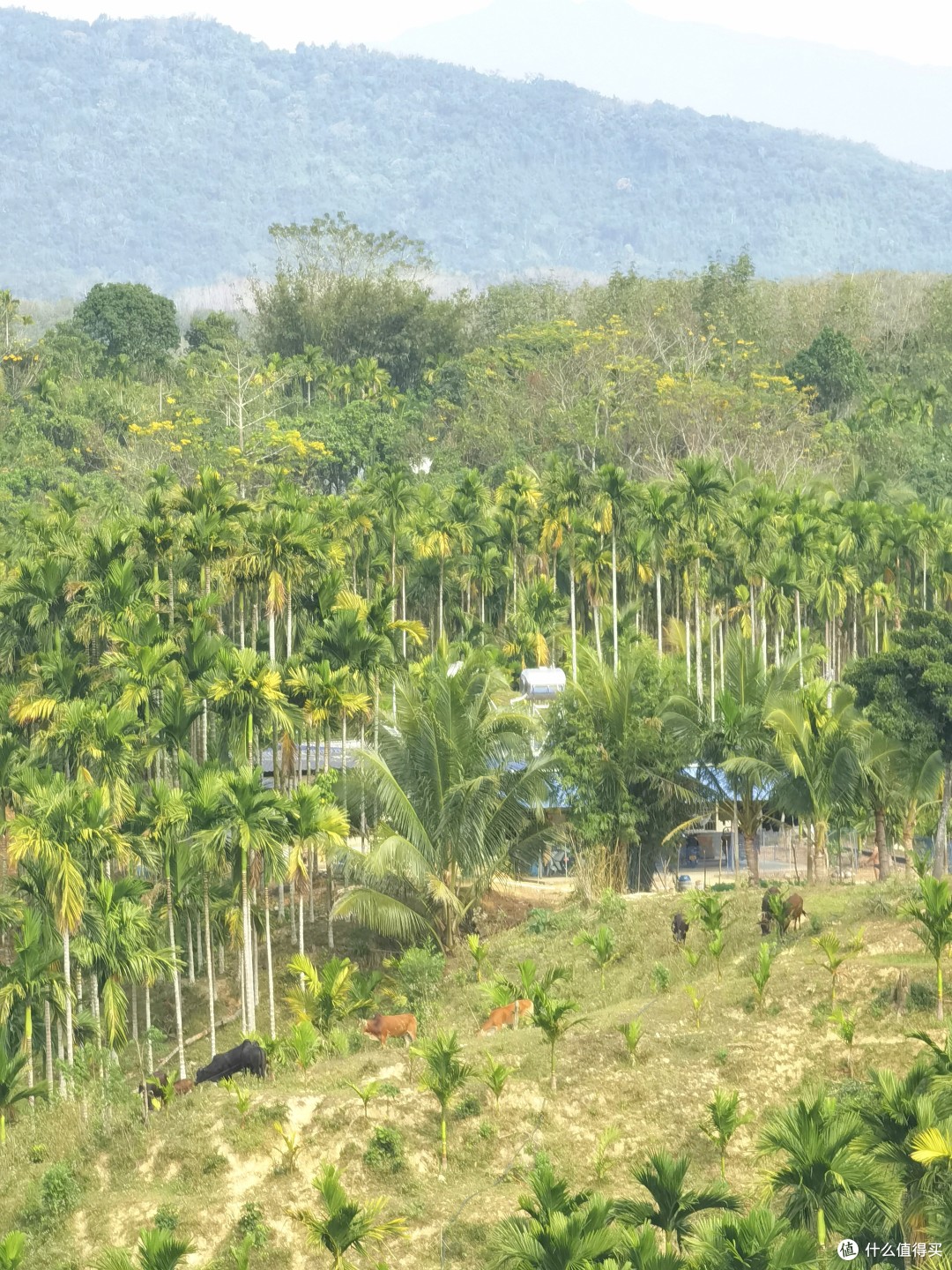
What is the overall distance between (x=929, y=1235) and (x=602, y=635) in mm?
46993

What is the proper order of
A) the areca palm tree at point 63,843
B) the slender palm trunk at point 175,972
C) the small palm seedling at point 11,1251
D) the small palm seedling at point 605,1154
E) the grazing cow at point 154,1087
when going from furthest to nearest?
the slender palm trunk at point 175,972, the areca palm tree at point 63,843, the grazing cow at point 154,1087, the small palm seedling at point 605,1154, the small palm seedling at point 11,1251

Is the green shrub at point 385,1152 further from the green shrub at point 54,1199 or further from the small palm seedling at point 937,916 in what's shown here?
the small palm seedling at point 937,916

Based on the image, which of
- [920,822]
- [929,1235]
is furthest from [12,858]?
A: [920,822]

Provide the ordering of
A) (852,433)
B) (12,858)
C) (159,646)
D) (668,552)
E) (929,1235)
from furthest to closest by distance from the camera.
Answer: (852,433) → (668,552) → (159,646) → (12,858) → (929,1235)

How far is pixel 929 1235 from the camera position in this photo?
16.3 m

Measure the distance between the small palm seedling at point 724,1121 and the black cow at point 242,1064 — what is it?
23.5 feet

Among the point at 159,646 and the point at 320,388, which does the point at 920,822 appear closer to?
the point at 159,646

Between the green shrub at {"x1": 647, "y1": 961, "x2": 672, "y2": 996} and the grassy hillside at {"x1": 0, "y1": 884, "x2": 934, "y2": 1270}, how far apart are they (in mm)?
725

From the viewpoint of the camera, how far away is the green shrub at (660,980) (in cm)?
3073

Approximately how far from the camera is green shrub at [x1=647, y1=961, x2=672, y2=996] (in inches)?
1210

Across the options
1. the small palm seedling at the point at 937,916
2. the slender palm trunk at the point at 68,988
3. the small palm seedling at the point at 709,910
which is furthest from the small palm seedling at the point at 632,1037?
the slender palm trunk at the point at 68,988

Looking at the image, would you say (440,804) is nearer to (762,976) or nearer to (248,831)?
(248,831)

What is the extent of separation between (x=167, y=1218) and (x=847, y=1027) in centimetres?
961

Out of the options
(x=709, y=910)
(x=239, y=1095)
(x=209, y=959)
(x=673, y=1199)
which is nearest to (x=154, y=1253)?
(x=673, y=1199)
